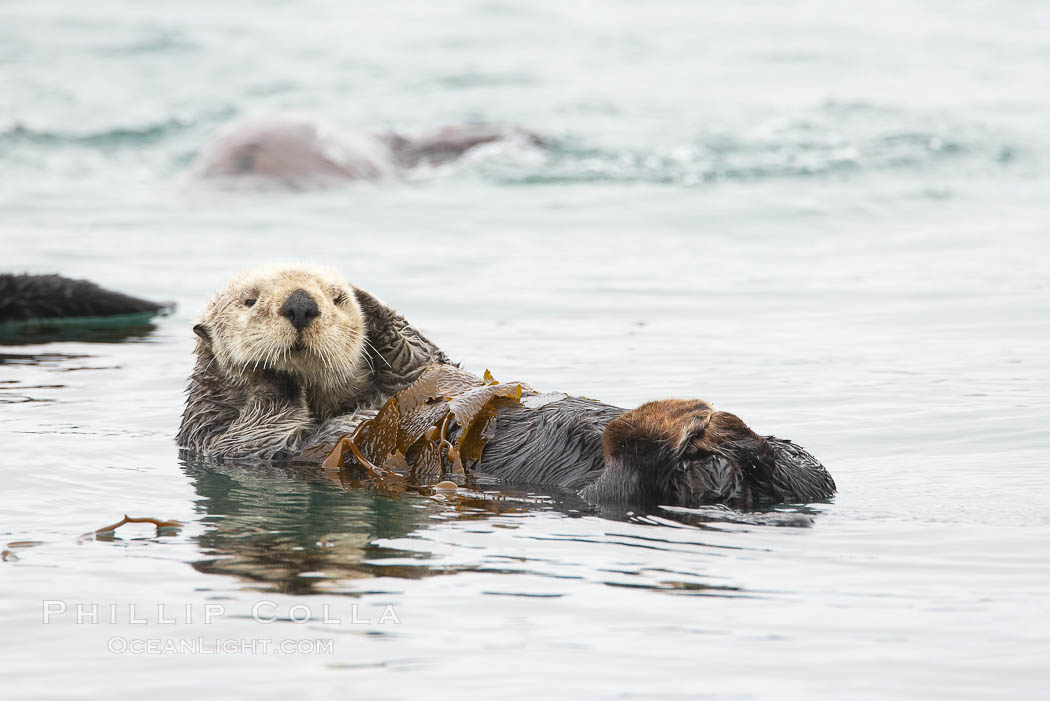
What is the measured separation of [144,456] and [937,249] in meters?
5.44

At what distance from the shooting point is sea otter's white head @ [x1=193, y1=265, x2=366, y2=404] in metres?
4.05

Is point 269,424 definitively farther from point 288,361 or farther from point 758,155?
point 758,155

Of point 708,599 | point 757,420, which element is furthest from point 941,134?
point 708,599

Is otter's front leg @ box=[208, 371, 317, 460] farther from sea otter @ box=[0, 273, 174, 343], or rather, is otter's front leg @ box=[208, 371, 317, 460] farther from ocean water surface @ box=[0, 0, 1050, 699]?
sea otter @ box=[0, 273, 174, 343]

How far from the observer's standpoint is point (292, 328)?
4035 mm

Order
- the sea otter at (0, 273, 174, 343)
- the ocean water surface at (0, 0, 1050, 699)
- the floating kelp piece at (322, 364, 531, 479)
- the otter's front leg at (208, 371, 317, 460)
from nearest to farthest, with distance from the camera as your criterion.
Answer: the ocean water surface at (0, 0, 1050, 699) → the floating kelp piece at (322, 364, 531, 479) → the otter's front leg at (208, 371, 317, 460) → the sea otter at (0, 273, 174, 343)

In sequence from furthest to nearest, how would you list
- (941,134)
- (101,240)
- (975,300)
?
(941,134)
(101,240)
(975,300)

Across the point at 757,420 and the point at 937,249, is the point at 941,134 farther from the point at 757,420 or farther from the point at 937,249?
the point at 757,420

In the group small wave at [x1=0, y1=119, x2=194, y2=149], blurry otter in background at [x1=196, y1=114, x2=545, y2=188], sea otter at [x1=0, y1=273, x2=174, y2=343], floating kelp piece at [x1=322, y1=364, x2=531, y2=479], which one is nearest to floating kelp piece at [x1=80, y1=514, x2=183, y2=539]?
floating kelp piece at [x1=322, y1=364, x2=531, y2=479]

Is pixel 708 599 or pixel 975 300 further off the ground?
pixel 975 300

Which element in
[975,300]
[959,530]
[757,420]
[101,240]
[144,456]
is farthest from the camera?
[101,240]

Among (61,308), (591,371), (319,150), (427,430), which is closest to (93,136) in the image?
(319,150)

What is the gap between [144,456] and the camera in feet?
14.4

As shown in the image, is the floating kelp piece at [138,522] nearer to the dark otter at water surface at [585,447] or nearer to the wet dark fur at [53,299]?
the dark otter at water surface at [585,447]
